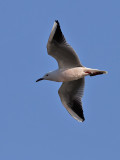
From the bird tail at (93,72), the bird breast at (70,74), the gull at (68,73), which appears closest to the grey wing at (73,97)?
the gull at (68,73)

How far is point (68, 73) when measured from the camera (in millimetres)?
15453

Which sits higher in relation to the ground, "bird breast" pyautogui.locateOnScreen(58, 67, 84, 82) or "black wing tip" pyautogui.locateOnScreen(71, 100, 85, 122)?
"bird breast" pyautogui.locateOnScreen(58, 67, 84, 82)

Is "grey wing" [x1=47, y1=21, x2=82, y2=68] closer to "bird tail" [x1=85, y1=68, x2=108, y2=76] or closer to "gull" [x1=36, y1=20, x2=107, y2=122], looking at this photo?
"gull" [x1=36, y1=20, x2=107, y2=122]

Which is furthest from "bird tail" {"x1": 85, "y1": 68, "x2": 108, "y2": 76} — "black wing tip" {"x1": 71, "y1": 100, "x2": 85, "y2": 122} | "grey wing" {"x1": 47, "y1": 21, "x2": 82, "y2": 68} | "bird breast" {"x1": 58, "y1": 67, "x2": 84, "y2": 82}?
"black wing tip" {"x1": 71, "y1": 100, "x2": 85, "y2": 122}

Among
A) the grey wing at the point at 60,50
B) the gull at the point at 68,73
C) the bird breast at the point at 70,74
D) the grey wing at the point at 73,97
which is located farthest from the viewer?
the grey wing at the point at 73,97

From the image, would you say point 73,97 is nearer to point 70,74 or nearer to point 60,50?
point 70,74

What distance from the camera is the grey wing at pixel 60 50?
1501 centimetres

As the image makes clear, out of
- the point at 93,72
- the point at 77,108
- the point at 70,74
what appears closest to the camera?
the point at 93,72

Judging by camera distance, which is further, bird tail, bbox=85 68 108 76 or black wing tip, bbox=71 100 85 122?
black wing tip, bbox=71 100 85 122

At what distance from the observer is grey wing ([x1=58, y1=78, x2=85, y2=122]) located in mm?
16344

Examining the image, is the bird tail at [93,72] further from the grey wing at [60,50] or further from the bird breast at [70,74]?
the grey wing at [60,50]

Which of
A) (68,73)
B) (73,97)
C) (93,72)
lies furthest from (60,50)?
(73,97)

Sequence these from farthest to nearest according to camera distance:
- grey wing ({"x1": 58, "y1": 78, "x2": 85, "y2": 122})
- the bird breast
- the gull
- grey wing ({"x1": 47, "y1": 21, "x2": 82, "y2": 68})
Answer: grey wing ({"x1": 58, "y1": 78, "x2": 85, "y2": 122}) → the bird breast → the gull → grey wing ({"x1": 47, "y1": 21, "x2": 82, "y2": 68})

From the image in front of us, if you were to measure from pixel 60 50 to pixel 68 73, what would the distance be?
0.72 m
